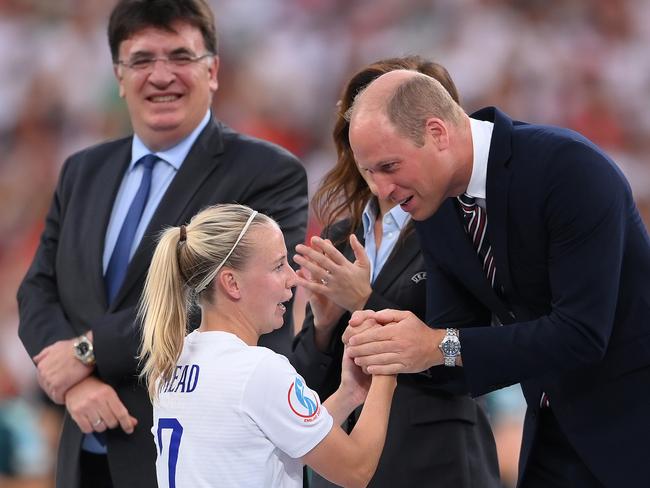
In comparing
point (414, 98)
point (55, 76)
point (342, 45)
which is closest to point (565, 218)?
point (414, 98)

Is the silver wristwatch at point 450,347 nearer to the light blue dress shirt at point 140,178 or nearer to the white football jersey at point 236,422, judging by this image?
the white football jersey at point 236,422

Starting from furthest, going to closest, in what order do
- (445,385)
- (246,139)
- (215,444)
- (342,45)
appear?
1. (342,45)
2. (246,139)
3. (445,385)
4. (215,444)

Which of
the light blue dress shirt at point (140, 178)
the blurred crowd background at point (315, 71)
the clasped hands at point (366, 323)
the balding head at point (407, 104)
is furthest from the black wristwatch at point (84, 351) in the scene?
the blurred crowd background at point (315, 71)

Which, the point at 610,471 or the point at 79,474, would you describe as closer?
the point at 610,471

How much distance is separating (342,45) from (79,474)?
4159mm

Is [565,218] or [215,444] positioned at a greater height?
[565,218]

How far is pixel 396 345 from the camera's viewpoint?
2572 millimetres

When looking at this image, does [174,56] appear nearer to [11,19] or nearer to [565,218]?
[565,218]

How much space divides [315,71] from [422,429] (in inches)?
165

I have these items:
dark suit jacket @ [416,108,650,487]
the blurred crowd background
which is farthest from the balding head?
the blurred crowd background

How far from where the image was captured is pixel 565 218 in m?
2.46

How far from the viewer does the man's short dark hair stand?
142 inches

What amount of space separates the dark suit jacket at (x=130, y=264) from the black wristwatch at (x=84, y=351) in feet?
0.13

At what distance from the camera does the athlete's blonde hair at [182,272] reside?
98.6 inches
